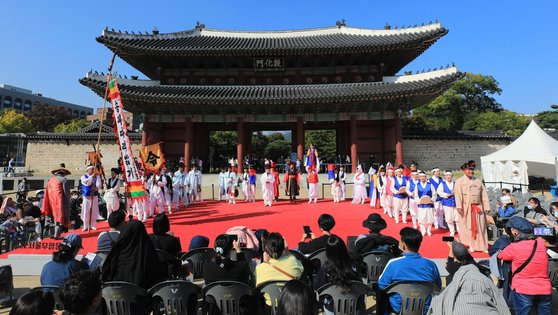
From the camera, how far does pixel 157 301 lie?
307cm

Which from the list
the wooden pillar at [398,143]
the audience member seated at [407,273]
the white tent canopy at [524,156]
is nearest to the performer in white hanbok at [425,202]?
the audience member seated at [407,273]

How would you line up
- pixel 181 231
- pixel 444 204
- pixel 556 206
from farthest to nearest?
1. pixel 181 231
2. pixel 444 204
3. pixel 556 206

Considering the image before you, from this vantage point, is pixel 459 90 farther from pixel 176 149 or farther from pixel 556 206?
pixel 556 206

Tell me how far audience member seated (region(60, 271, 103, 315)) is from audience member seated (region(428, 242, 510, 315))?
2.52m

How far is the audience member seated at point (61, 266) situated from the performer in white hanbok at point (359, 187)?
1066 cm

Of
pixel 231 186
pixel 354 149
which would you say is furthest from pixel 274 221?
pixel 354 149

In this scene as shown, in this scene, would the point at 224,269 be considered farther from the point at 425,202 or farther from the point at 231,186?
the point at 231,186

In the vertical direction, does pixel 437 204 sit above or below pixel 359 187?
below

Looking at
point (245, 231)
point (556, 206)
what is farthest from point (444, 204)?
point (245, 231)

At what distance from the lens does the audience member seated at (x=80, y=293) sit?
6.88 feet

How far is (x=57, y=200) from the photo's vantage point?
7.70m

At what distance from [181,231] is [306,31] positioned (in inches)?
779

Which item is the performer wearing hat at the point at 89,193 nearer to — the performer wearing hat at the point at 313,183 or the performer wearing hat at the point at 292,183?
the performer wearing hat at the point at 292,183

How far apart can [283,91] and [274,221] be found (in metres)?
11.5
